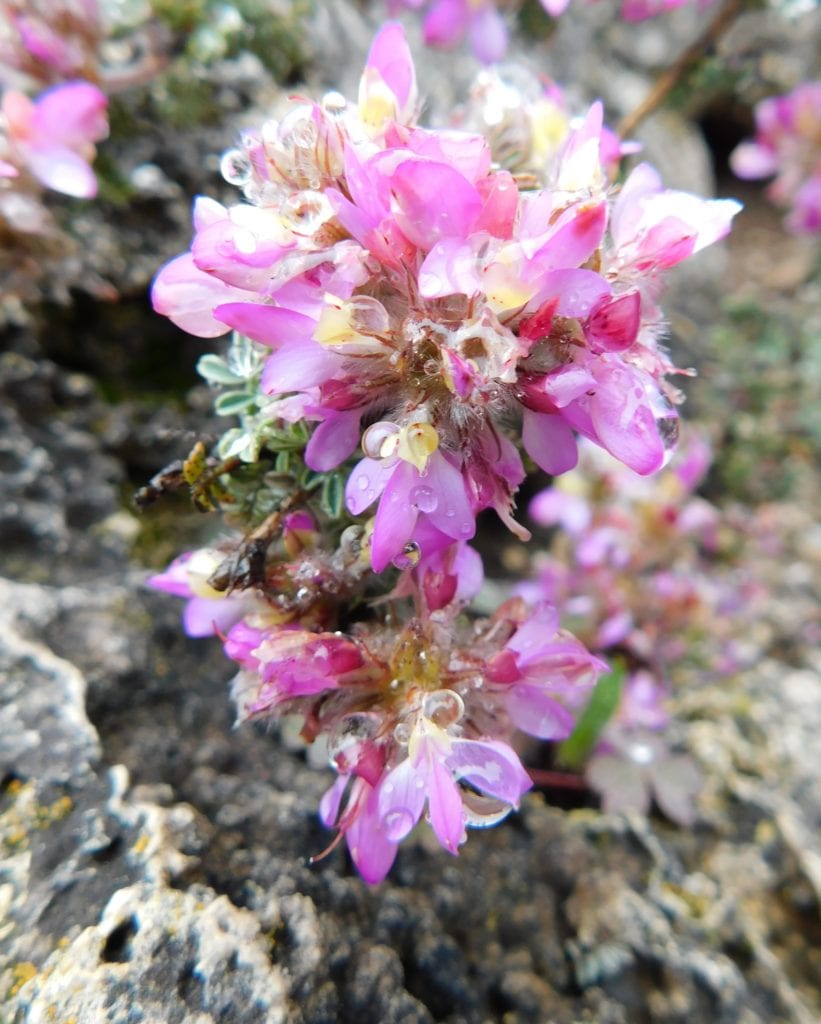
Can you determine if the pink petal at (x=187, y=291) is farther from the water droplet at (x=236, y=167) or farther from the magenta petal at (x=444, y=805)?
the magenta petal at (x=444, y=805)

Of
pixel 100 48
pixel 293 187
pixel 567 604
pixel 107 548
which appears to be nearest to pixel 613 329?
pixel 293 187

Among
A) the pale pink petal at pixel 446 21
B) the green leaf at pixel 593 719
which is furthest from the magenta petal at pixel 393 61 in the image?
the pale pink petal at pixel 446 21

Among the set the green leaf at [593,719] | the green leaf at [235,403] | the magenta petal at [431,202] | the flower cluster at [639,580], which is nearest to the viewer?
the magenta petal at [431,202]

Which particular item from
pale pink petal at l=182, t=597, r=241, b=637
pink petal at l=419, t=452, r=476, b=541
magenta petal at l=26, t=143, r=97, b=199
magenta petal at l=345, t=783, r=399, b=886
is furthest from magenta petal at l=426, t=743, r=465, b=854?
magenta petal at l=26, t=143, r=97, b=199

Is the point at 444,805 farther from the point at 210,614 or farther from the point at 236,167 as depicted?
the point at 236,167

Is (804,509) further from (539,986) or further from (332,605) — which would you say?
(332,605)

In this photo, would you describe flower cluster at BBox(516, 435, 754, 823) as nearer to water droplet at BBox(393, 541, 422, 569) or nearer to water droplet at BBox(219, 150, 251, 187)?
water droplet at BBox(393, 541, 422, 569)

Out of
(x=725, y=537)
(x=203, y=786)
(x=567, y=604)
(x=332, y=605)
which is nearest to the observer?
(x=332, y=605)
